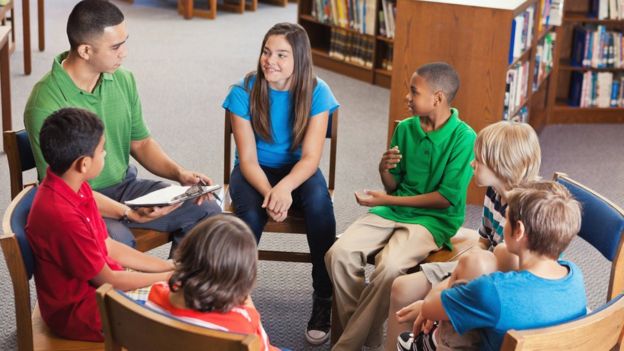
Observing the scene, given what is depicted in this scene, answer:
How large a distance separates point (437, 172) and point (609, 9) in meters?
3.04

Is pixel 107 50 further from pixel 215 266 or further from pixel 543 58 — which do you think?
pixel 543 58

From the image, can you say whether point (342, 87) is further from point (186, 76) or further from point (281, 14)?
point (281, 14)

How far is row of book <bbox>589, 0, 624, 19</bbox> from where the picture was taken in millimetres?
5367

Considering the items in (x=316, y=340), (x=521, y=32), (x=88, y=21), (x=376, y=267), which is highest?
(x=88, y=21)

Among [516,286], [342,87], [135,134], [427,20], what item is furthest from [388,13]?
[516,286]

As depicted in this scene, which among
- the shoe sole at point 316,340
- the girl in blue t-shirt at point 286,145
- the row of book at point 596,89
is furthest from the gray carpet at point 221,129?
the girl in blue t-shirt at point 286,145

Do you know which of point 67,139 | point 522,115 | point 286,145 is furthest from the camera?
point 522,115

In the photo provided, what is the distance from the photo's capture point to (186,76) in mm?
6324

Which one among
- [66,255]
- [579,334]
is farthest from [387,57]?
[579,334]

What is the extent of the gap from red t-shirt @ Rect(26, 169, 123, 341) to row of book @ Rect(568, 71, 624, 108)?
402 centimetres

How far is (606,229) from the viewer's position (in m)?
2.41

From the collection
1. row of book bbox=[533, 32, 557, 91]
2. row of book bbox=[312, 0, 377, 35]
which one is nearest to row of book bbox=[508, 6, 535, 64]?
row of book bbox=[533, 32, 557, 91]

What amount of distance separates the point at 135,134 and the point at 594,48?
11.1 feet

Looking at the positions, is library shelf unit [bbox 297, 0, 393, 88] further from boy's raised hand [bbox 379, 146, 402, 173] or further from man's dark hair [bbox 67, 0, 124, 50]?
man's dark hair [bbox 67, 0, 124, 50]
